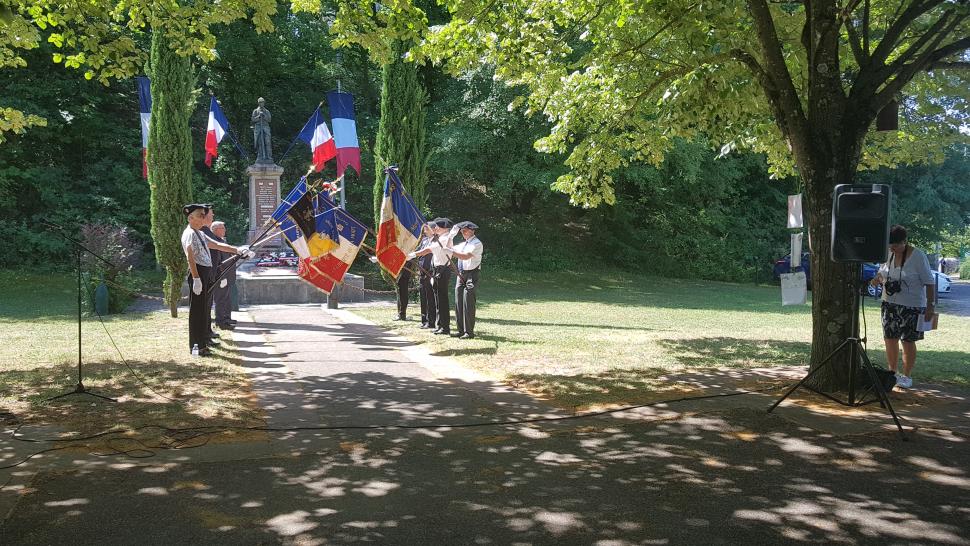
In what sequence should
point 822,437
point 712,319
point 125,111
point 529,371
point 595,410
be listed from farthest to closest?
point 125,111
point 712,319
point 529,371
point 595,410
point 822,437

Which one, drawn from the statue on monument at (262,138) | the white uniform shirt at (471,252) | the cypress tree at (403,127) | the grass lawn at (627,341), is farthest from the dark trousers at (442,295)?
the statue on monument at (262,138)

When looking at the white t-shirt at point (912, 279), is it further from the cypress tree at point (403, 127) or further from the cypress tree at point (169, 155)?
the cypress tree at point (169, 155)

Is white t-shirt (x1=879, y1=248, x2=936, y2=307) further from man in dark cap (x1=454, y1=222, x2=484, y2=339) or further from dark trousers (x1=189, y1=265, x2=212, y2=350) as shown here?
dark trousers (x1=189, y1=265, x2=212, y2=350)

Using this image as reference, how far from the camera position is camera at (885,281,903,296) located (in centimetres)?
845

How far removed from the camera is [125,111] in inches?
1243

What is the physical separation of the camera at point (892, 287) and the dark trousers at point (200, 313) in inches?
338

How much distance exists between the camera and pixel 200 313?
10.7 meters

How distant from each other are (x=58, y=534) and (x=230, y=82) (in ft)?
102

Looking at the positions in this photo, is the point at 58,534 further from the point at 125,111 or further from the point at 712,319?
the point at 125,111

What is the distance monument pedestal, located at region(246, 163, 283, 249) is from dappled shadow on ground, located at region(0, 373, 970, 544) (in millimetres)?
18589

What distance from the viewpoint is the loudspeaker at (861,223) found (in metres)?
6.89

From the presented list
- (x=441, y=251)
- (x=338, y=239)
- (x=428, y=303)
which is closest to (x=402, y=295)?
(x=428, y=303)

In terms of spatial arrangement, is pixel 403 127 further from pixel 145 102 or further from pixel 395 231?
pixel 145 102

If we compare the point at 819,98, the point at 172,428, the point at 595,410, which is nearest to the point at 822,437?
the point at 595,410
